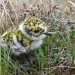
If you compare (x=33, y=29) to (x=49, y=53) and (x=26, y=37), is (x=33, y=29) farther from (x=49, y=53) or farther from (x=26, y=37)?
(x=49, y=53)

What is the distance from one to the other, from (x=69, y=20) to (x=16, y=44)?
96 cm

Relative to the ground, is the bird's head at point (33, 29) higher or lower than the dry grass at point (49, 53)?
higher

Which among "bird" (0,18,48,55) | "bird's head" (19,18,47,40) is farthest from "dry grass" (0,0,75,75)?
"bird's head" (19,18,47,40)

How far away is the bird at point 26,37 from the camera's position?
227 centimetres

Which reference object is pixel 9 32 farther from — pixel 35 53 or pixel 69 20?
pixel 69 20

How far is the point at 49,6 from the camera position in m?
3.25

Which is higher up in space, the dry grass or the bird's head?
the bird's head

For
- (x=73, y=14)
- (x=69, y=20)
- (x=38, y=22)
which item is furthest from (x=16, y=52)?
(x=73, y=14)

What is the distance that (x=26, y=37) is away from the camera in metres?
2.37

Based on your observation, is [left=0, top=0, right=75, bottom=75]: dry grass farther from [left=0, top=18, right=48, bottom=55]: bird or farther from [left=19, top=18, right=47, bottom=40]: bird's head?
[left=19, top=18, right=47, bottom=40]: bird's head

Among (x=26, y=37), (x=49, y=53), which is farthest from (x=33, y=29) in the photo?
(x=49, y=53)

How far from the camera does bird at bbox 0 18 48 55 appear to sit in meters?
2.27

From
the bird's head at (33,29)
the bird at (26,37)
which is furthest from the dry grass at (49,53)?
the bird's head at (33,29)

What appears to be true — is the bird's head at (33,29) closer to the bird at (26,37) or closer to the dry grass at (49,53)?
the bird at (26,37)
